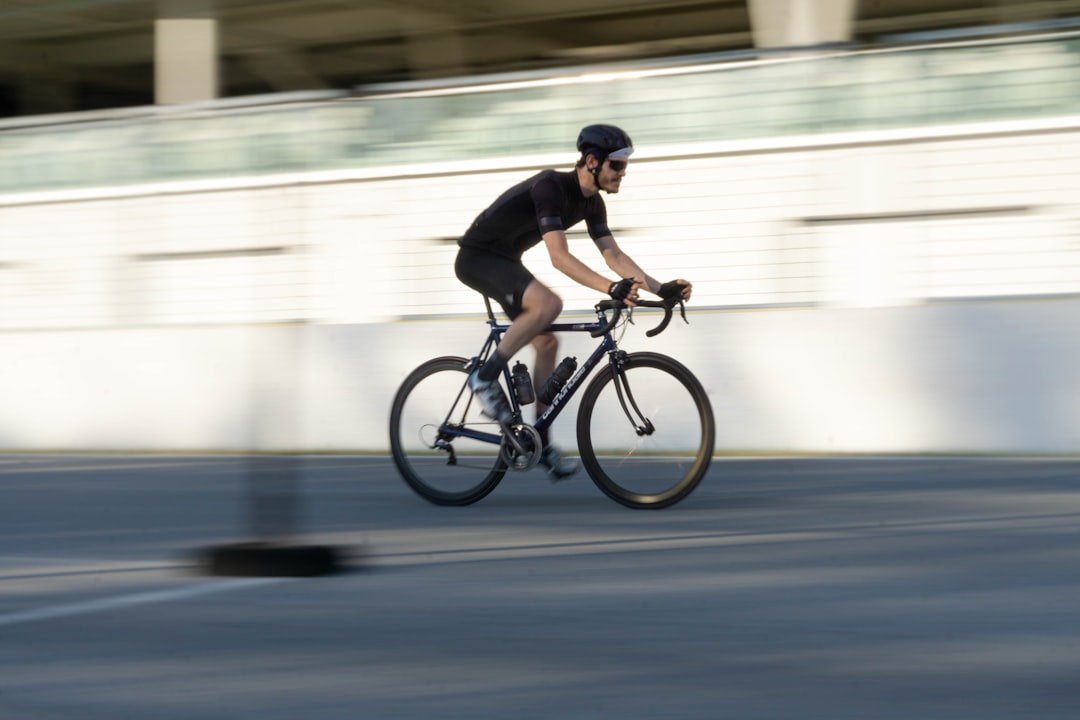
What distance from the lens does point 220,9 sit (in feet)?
76.1

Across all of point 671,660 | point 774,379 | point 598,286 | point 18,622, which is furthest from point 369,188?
point 671,660

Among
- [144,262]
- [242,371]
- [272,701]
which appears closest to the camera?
[272,701]

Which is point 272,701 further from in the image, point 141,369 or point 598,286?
point 141,369

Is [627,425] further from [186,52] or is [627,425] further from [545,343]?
[186,52]

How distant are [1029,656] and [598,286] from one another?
3686 millimetres

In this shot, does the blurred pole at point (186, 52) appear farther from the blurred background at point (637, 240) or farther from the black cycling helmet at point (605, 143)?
the black cycling helmet at point (605, 143)

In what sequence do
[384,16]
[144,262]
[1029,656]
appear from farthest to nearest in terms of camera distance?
1. [384,16]
2. [144,262]
3. [1029,656]

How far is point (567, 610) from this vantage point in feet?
17.6

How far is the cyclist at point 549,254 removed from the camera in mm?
7797

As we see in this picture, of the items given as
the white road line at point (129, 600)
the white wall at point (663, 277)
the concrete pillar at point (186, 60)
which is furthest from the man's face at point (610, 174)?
the concrete pillar at point (186, 60)

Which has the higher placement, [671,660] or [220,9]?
[220,9]

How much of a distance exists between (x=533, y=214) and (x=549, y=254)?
239 mm

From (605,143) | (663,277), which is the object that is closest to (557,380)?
(605,143)

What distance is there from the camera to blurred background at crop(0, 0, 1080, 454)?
466 inches
